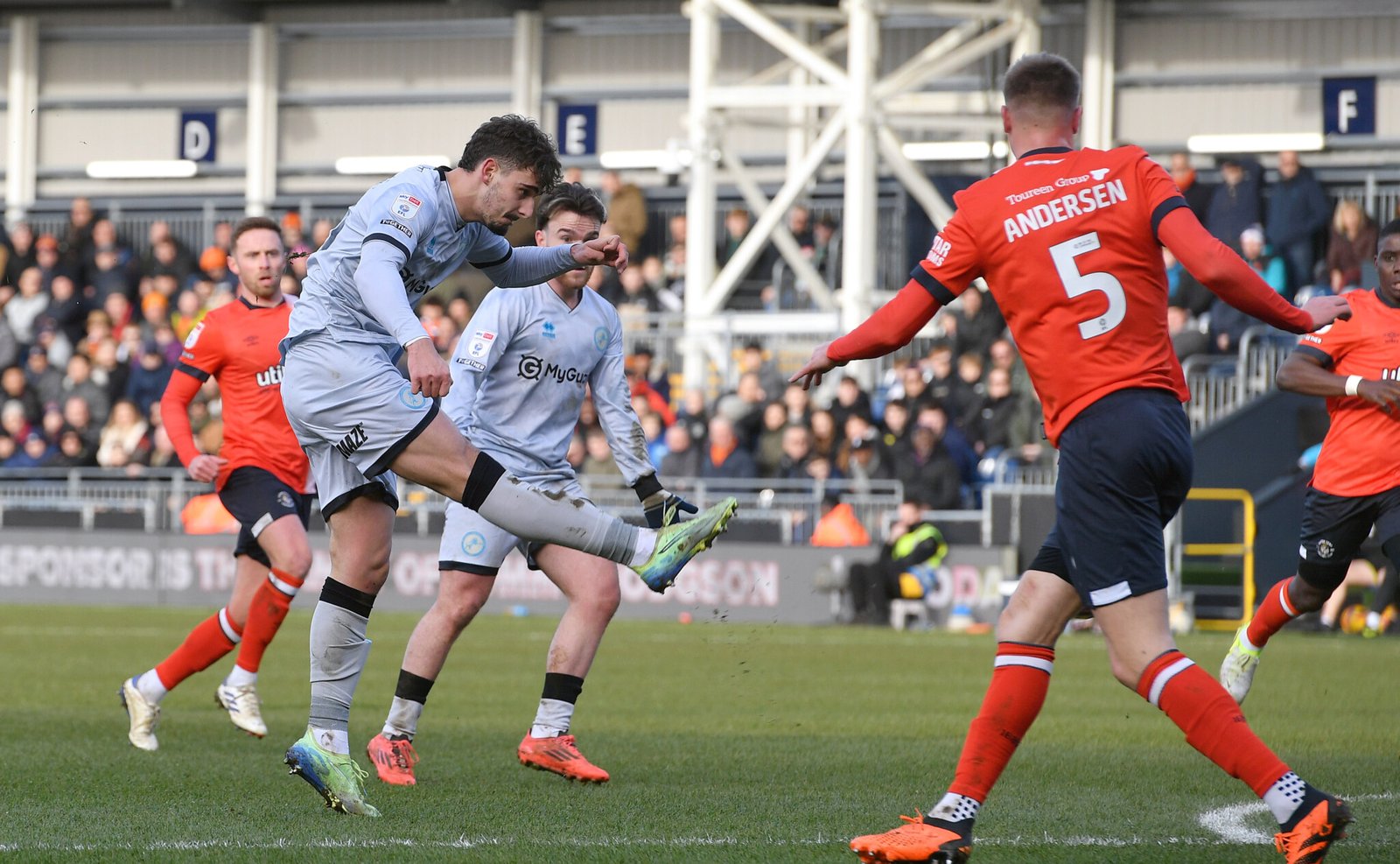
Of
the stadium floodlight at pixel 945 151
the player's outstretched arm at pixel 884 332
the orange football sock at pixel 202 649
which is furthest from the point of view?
the stadium floodlight at pixel 945 151

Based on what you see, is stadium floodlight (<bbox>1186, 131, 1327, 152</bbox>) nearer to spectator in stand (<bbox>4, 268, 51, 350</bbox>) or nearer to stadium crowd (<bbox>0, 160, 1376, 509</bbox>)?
stadium crowd (<bbox>0, 160, 1376, 509</bbox>)

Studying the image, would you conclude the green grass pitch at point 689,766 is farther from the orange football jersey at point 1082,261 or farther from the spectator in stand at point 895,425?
the spectator in stand at point 895,425

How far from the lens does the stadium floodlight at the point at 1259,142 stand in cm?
2813

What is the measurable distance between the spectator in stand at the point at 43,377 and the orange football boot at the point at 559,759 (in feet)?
66.2

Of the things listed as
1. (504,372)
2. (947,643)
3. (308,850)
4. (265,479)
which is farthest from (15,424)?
(308,850)

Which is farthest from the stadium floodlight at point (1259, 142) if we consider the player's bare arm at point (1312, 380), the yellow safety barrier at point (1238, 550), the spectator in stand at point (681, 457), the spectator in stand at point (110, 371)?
the player's bare arm at point (1312, 380)

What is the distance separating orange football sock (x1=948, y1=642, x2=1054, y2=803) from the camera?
18.3 feet

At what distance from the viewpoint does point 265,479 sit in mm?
9484

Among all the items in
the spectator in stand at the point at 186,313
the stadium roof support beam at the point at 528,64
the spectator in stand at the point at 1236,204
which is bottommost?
the spectator in stand at the point at 186,313

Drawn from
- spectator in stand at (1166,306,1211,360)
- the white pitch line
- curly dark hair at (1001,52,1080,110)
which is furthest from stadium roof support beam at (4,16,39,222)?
curly dark hair at (1001,52,1080,110)

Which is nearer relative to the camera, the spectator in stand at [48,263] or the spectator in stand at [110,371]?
the spectator in stand at [110,371]

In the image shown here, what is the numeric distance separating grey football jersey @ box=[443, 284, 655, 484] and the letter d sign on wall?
27743 millimetres

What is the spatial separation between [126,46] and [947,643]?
77.6 feet

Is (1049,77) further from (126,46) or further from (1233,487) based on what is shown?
(126,46)
